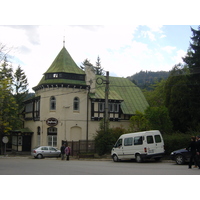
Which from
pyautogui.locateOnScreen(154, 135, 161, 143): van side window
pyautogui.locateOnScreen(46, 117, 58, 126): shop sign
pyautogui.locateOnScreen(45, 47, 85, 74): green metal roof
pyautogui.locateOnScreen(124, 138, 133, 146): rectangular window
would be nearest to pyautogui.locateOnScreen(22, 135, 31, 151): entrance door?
pyautogui.locateOnScreen(46, 117, 58, 126): shop sign

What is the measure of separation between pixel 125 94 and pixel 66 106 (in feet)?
39.3

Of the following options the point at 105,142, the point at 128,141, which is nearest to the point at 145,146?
the point at 128,141

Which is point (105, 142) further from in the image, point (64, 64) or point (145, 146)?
point (64, 64)

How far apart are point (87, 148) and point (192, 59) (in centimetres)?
1672

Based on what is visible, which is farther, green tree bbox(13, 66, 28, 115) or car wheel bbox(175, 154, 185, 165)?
green tree bbox(13, 66, 28, 115)

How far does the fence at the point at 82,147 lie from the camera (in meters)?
32.0

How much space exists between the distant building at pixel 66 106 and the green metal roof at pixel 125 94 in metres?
0.32

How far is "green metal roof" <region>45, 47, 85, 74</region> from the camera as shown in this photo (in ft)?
122

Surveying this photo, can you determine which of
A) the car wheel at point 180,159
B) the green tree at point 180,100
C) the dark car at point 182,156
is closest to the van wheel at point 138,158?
the dark car at point 182,156

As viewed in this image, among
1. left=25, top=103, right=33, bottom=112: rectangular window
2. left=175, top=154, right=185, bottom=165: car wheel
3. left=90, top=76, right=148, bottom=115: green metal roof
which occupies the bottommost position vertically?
left=175, top=154, right=185, bottom=165: car wheel

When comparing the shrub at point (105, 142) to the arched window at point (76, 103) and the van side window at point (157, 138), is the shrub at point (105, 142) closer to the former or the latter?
the van side window at point (157, 138)

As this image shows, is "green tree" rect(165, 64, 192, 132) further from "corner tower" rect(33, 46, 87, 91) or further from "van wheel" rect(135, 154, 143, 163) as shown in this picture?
"van wheel" rect(135, 154, 143, 163)

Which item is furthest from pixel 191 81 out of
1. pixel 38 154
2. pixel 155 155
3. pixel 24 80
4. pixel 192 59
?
pixel 24 80

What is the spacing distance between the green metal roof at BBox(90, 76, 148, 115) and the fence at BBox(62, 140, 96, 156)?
25.7ft
